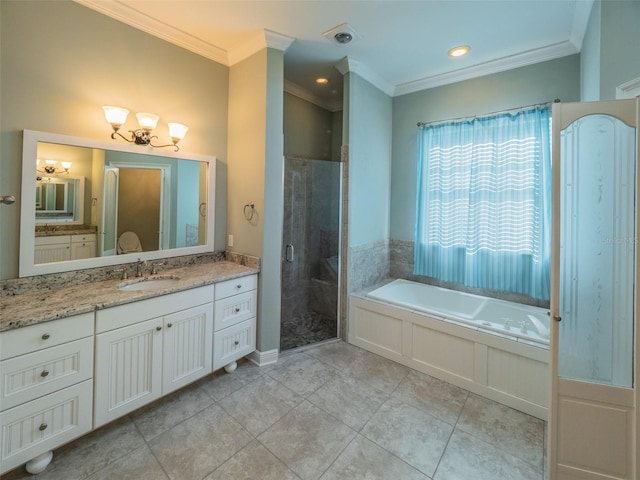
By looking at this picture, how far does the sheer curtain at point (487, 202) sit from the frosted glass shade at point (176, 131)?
97.6 inches

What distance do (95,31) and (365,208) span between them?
268 cm

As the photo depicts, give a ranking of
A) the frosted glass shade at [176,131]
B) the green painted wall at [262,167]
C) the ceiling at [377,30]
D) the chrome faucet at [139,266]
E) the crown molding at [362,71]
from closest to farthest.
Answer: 1. the ceiling at [377,30]
2. the chrome faucet at [139,266]
3. the frosted glass shade at [176,131]
4. the green painted wall at [262,167]
5. the crown molding at [362,71]

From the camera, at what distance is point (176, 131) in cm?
227

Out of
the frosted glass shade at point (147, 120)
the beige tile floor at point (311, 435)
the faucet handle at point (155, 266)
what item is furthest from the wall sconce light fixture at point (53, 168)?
the beige tile floor at point (311, 435)

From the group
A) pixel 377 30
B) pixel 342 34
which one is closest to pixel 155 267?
pixel 342 34

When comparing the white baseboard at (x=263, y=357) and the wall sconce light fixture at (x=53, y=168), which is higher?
the wall sconce light fixture at (x=53, y=168)

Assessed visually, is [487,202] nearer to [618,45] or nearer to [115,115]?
[618,45]

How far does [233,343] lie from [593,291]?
7.90ft

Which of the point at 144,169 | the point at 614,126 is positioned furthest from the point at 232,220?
the point at 614,126

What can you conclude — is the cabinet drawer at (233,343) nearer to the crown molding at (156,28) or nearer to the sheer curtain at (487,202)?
the sheer curtain at (487,202)

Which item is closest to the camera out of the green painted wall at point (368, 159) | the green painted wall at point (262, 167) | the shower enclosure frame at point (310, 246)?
the green painted wall at point (262, 167)

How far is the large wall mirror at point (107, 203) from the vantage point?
69.3 inches

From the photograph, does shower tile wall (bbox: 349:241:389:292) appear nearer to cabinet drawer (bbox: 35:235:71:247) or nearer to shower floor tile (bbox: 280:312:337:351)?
shower floor tile (bbox: 280:312:337:351)

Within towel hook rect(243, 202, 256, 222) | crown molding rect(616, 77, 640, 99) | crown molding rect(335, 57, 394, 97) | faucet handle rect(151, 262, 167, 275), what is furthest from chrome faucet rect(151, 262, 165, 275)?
crown molding rect(616, 77, 640, 99)
